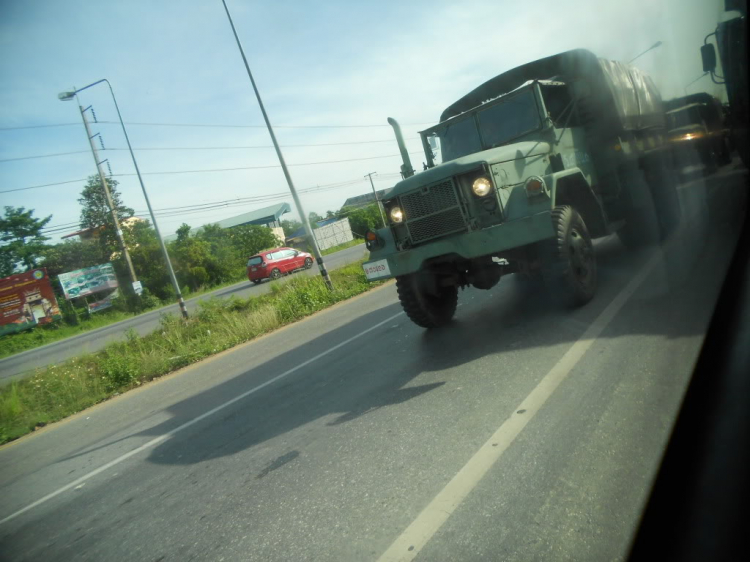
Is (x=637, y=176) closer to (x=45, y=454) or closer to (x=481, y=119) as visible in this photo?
(x=481, y=119)

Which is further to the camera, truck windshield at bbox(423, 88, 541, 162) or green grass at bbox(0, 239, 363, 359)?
green grass at bbox(0, 239, 363, 359)

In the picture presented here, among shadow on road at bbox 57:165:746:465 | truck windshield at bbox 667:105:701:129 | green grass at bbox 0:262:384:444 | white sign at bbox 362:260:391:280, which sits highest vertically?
truck windshield at bbox 667:105:701:129

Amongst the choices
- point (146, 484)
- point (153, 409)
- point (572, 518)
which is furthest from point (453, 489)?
point (153, 409)

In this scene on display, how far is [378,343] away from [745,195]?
26.6 ft

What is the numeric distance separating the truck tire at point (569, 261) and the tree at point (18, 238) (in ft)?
68.6

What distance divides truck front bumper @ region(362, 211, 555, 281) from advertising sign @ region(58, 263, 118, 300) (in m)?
32.5

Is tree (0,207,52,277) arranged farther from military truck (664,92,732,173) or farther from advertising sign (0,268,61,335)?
military truck (664,92,732,173)

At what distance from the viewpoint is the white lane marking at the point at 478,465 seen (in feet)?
8.41

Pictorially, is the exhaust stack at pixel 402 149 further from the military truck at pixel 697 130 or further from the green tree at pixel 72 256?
the green tree at pixel 72 256

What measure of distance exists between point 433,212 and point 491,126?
1.74m

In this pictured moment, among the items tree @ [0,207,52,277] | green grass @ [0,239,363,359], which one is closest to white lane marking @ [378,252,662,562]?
tree @ [0,207,52,277]

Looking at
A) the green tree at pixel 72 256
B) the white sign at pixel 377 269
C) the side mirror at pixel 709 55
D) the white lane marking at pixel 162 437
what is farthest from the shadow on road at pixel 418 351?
the green tree at pixel 72 256

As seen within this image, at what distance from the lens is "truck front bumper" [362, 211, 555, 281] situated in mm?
5219

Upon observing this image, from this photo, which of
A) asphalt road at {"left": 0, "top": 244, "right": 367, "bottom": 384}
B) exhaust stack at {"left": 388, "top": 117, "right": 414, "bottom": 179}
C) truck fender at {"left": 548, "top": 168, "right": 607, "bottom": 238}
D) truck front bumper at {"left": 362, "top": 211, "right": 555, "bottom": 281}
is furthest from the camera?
asphalt road at {"left": 0, "top": 244, "right": 367, "bottom": 384}
